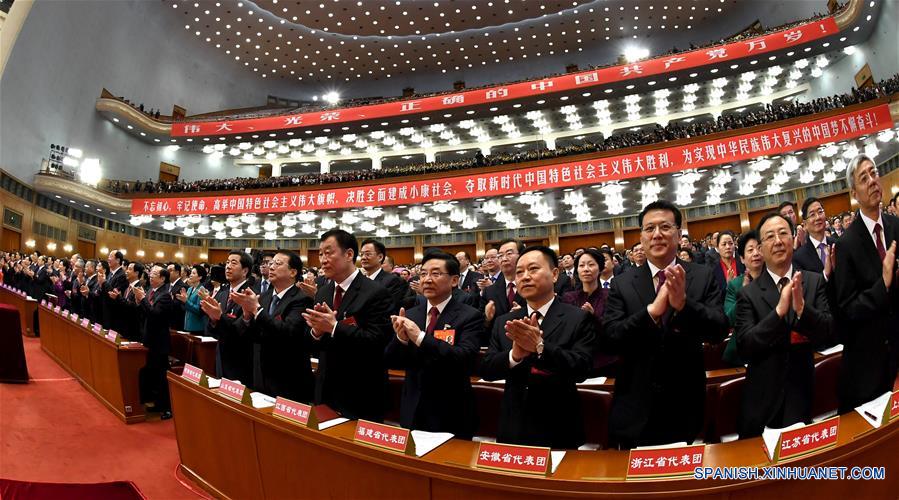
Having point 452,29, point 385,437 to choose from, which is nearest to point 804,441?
point 385,437

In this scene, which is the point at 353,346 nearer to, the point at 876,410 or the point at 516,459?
the point at 516,459

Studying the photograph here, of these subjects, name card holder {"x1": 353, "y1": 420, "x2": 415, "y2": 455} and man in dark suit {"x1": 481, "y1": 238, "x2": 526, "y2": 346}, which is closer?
name card holder {"x1": 353, "y1": 420, "x2": 415, "y2": 455}

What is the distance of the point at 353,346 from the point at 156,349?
9.17 ft

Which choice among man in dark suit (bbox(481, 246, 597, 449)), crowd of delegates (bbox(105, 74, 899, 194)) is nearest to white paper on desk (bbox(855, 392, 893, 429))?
man in dark suit (bbox(481, 246, 597, 449))

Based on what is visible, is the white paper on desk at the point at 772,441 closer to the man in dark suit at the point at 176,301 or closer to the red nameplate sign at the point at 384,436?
the red nameplate sign at the point at 384,436

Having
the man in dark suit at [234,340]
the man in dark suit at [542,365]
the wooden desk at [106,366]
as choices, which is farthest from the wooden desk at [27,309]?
the man in dark suit at [542,365]

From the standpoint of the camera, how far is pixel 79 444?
3260 mm

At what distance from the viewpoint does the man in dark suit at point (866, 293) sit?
1622mm

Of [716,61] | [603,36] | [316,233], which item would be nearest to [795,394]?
[716,61]

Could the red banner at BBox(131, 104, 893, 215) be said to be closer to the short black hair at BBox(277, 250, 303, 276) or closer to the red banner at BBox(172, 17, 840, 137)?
the red banner at BBox(172, 17, 840, 137)

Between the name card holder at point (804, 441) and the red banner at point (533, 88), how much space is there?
1595cm

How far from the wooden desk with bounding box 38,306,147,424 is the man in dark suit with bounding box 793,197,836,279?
5082mm

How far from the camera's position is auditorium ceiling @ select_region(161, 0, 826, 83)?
746 inches

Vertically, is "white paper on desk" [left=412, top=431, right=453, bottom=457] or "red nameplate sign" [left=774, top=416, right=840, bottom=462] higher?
"red nameplate sign" [left=774, top=416, right=840, bottom=462]
